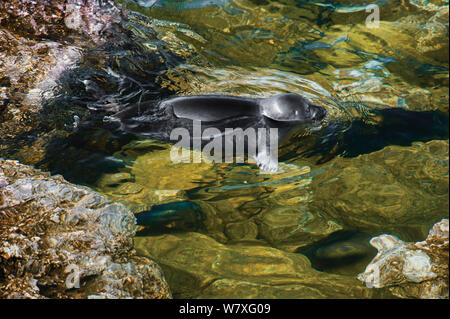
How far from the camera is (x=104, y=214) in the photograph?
260 centimetres

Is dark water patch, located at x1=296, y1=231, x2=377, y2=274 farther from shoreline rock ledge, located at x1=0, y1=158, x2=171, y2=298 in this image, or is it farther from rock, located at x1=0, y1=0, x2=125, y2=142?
rock, located at x1=0, y1=0, x2=125, y2=142

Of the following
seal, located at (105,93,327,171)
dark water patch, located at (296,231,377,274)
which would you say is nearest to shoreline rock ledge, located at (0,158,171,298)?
seal, located at (105,93,327,171)

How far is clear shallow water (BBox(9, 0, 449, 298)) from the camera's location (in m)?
2.56

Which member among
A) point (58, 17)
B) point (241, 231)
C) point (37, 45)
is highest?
point (58, 17)

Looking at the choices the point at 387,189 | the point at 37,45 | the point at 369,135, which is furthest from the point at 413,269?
the point at 37,45

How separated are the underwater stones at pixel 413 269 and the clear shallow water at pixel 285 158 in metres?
0.08

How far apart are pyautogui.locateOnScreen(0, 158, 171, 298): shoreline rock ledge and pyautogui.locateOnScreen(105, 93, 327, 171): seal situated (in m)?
0.68

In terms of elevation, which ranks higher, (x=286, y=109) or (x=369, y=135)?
(x=286, y=109)

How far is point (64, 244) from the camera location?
232 centimetres

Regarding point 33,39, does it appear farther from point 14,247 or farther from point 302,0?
point 302,0

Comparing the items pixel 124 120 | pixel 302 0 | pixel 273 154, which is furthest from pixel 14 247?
pixel 302 0

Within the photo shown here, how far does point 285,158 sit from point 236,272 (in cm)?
102

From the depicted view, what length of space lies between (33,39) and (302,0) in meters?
2.94

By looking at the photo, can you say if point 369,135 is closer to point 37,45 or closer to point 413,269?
point 413,269
